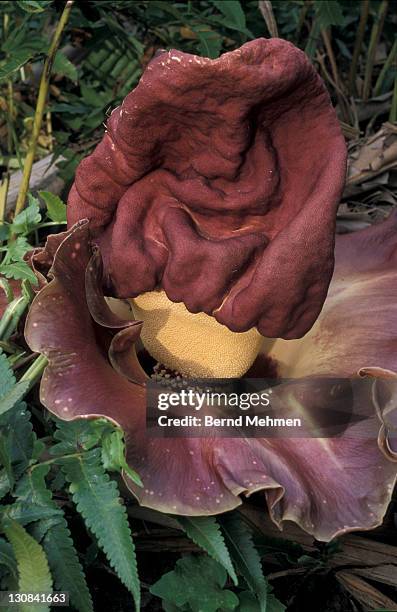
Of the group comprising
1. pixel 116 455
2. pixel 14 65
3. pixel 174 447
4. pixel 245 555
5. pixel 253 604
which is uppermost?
pixel 14 65

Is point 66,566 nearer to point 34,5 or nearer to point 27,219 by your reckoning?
point 27,219

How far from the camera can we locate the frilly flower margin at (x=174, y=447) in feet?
4.82

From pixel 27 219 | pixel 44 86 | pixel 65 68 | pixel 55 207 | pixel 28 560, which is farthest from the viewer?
pixel 65 68

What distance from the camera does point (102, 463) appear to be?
1543 millimetres

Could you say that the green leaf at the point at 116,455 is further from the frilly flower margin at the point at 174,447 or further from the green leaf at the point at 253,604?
the green leaf at the point at 253,604

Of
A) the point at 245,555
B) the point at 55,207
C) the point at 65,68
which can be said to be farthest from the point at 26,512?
the point at 65,68


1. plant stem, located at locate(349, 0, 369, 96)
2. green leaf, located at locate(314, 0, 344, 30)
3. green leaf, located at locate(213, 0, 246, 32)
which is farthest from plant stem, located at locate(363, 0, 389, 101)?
green leaf, located at locate(213, 0, 246, 32)

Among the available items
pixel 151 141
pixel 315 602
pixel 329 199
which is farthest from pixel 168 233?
pixel 315 602

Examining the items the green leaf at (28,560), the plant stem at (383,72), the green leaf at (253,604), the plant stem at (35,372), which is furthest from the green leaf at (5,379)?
the plant stem at (383,72)

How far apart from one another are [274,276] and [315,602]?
934 mm

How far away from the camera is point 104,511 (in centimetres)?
140

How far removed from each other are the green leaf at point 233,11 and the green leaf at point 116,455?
1.93 metres

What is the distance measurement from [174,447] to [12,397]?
35 cm

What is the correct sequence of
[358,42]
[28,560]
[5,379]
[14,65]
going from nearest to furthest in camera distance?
1. [28,560]
2. [5,379]
3. [14,65]
4. [358,42]
